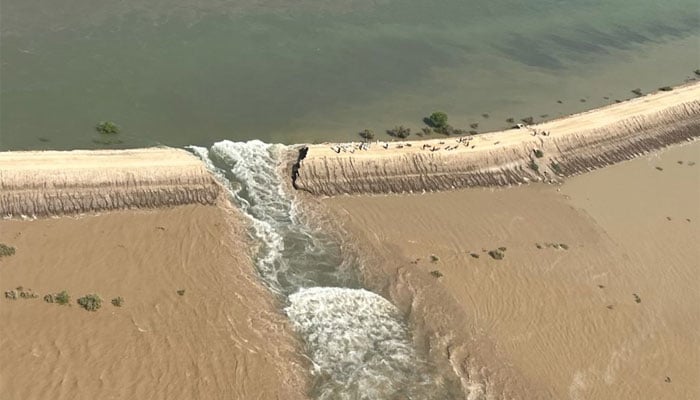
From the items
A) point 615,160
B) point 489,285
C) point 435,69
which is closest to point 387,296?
point 489,285

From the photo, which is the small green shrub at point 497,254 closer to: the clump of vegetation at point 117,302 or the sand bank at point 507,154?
the sand bank at point 507,154

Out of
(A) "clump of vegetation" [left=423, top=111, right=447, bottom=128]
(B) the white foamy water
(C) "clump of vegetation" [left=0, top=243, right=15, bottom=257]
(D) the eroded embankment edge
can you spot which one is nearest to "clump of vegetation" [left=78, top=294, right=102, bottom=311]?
(C) "clump of vegetation" [left=0, top=243, right=15, bottom=257]

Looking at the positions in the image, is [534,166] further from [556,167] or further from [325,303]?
[325,303]

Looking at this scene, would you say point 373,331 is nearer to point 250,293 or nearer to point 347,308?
point 347,308

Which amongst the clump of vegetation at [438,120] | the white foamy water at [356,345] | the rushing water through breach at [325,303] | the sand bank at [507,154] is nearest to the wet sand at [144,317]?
the white foamy water at [356,345]

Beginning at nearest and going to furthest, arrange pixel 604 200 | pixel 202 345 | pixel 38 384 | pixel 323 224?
pixel 38 384 → pixel 202 345 → pixel 323 224 → pixel 604 200

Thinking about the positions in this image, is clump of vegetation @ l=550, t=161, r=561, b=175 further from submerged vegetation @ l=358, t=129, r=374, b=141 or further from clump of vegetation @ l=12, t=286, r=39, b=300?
clump of vegetation @ l=12, t=286, r=39, b=300

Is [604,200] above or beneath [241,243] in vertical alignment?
beneath
